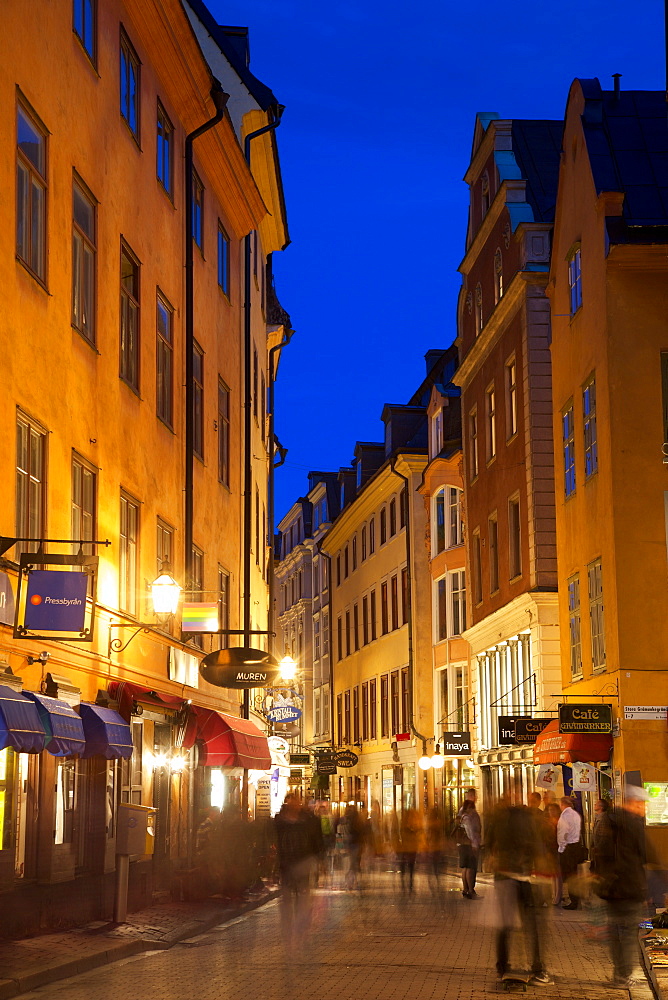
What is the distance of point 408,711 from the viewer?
180 feet

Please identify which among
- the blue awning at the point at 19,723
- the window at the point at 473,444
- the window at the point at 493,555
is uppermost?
the window at the point at 473,444

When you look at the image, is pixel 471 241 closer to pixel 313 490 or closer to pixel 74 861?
pixel 74 861

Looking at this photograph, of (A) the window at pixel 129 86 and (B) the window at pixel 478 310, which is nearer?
(A) the window at pixel 129 86

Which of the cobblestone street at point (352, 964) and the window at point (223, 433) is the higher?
the window at point (223, 433)

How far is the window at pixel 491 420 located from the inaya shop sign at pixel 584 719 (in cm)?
1436

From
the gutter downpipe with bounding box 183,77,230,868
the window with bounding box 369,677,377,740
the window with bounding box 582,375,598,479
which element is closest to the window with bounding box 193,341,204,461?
the gutter downpipe with bounding box 183,77,230,868

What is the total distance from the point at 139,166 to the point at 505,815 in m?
12.9

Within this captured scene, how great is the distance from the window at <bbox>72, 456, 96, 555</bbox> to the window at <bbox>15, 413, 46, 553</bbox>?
1.58 meters

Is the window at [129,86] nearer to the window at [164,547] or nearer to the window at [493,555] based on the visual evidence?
the window at [164,547]

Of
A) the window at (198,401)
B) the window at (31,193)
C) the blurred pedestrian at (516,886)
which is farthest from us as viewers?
the window at (198,401)

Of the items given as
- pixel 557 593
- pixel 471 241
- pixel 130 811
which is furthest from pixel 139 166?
pixel 471 241

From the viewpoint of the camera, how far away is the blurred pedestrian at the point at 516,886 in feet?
45.3

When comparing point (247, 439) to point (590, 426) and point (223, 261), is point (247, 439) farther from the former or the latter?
point (590, 426)

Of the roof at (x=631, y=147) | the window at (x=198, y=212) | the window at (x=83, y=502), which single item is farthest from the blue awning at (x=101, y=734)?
the roof at (x=631, y=147)
